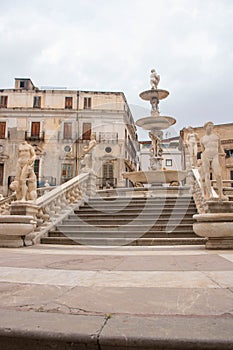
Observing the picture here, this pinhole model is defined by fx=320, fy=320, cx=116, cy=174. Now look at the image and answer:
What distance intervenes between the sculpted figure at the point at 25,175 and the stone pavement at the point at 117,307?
4316 mm

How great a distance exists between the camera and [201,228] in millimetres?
6762

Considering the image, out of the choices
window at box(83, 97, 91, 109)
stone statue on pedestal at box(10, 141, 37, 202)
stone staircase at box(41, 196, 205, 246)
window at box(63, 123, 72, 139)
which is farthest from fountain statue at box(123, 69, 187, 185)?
window at box(83, 97, 91, 109)

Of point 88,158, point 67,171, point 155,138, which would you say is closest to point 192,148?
point 155,138

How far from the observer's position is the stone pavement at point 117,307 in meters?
1.77

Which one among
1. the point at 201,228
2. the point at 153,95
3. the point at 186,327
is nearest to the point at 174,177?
the point at 153,95

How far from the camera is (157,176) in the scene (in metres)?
15.6

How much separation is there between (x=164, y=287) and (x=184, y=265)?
1532 millimetres

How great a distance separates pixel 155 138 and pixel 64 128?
23.1m

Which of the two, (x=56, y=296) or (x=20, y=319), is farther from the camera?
(x=56, y=296)

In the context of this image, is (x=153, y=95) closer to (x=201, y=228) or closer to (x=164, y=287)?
(x=201, y=228)

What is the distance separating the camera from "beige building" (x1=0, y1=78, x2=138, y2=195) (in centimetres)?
3788

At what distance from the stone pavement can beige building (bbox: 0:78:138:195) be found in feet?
109

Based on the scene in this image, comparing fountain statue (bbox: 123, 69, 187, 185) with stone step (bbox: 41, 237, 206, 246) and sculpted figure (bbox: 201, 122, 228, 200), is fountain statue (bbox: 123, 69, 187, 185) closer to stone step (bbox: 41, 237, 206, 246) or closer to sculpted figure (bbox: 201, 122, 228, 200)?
sculpted figure (bbox: 201, 122, 228, 200)

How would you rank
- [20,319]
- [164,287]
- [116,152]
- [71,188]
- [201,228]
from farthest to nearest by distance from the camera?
[116,152] → [71,188] → [201,228] → [164,287] → [20,319]
